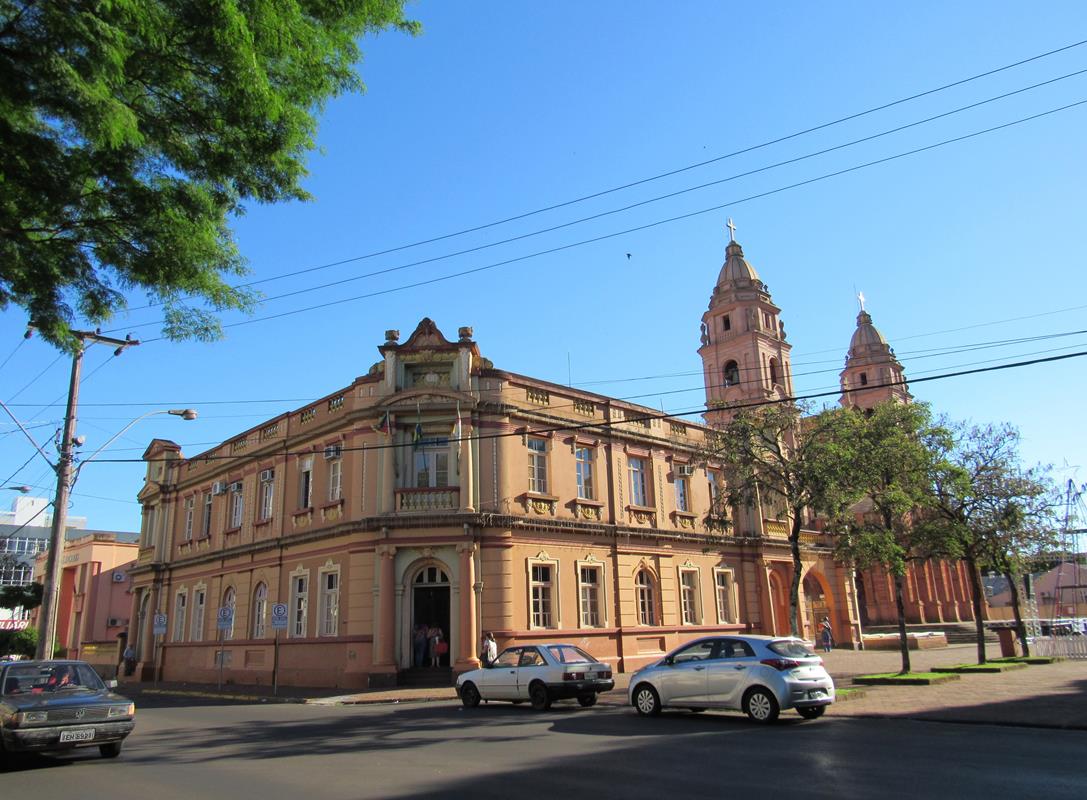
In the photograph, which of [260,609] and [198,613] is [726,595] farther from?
[198,613]

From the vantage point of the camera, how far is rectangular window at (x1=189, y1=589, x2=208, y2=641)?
33.5 metres

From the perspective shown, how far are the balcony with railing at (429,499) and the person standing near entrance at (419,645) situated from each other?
12.1ft

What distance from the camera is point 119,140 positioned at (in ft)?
25.2

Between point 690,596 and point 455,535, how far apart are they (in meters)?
10.8

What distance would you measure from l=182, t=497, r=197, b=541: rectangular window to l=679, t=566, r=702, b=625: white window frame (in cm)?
2218

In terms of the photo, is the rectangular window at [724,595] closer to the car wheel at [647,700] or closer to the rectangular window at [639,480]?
the rectangular window at [639,480]

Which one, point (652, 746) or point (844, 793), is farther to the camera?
point (652, 746)

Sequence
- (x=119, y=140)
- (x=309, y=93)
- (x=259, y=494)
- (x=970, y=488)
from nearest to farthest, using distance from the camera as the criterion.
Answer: (x=119, y=140)
(x=309, y=93)
(x=970, y=488)
(x=259, y=494)

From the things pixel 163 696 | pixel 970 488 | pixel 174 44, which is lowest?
pixel 163 696

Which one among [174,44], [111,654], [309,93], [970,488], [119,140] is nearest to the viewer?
[119,140]

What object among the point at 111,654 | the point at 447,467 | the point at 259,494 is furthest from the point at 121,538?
the point at 447,467

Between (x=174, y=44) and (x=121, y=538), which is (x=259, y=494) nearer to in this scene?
(x=174, y=44)

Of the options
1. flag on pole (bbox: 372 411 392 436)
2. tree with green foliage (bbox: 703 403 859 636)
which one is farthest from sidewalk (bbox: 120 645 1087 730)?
flag on pole (bbox: 372 411 392 436)

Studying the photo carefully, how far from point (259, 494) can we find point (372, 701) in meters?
13.0
